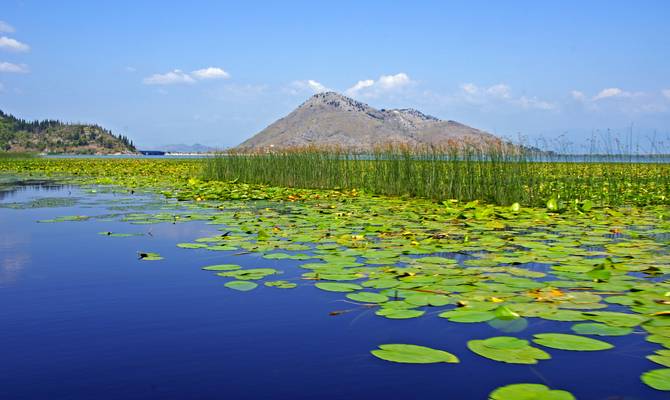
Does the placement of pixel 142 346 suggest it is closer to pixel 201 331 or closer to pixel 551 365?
pixel 201 331

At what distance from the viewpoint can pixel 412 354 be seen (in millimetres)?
2781

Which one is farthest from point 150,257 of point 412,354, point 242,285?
point 412,354

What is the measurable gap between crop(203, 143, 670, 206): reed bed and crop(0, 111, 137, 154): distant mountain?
159 meters

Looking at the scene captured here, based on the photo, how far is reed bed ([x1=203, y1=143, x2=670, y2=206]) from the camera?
34.2 ft

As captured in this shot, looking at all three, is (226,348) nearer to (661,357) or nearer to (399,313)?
(399,313)

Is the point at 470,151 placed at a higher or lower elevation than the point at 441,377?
higher

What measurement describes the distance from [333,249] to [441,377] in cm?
325

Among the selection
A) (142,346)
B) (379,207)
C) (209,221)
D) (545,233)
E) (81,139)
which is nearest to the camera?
(142,346)

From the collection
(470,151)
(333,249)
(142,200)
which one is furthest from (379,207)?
(142,200)

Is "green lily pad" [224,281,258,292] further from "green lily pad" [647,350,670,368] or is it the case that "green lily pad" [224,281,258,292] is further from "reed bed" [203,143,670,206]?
"reed bed" [203,143,670,206]

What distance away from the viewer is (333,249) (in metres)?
5.85

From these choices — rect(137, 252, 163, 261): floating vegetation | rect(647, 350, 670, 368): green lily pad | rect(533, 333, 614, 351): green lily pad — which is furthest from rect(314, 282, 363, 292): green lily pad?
rect(137, 252, 163, 261): floating vegetation

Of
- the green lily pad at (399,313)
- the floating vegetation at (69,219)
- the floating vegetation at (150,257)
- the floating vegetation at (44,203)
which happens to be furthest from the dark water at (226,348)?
the floating vegetation at (44,203)

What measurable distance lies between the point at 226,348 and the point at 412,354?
104 cm
